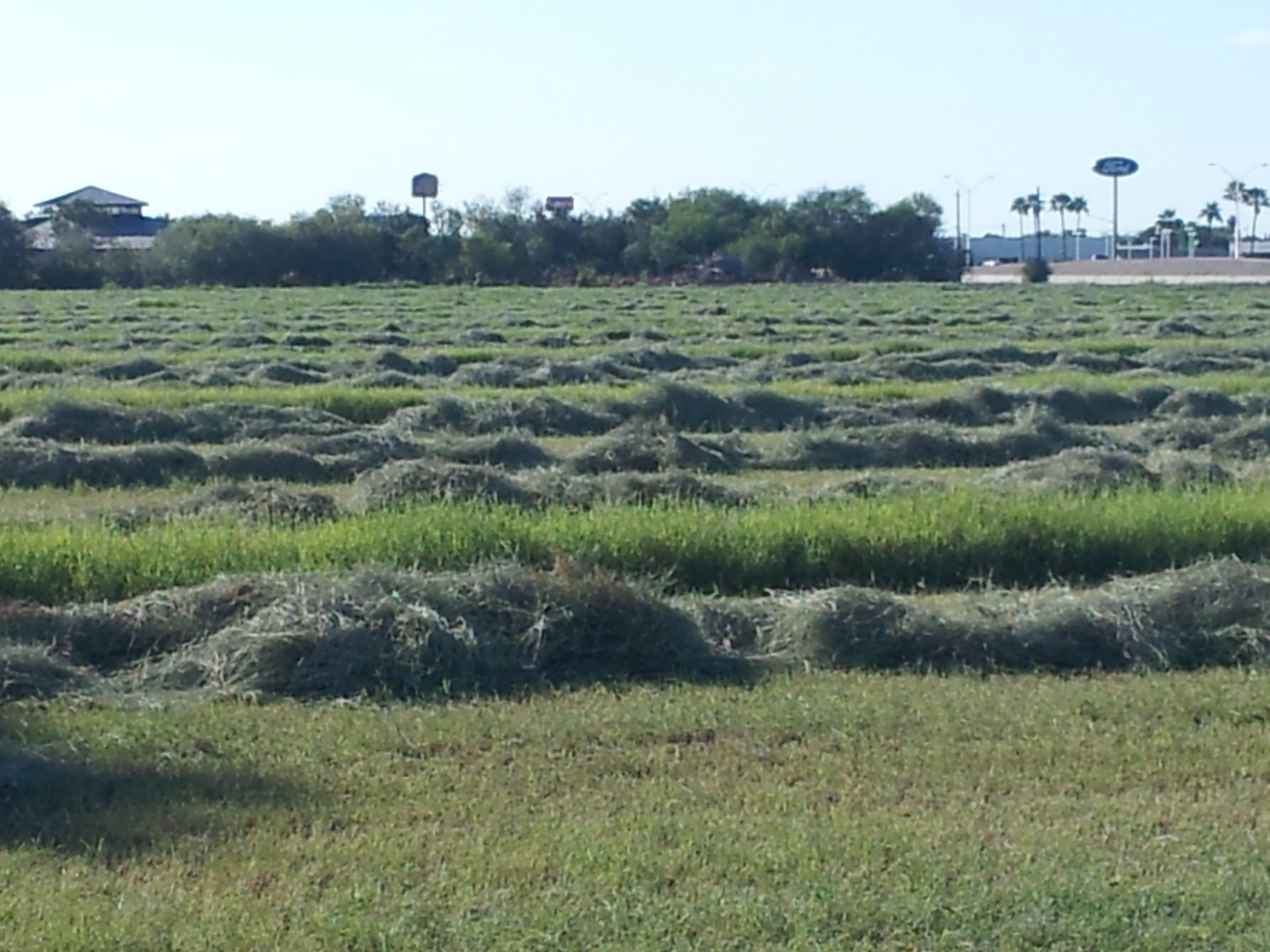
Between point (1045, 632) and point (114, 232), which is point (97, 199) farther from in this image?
point (1045, 632)

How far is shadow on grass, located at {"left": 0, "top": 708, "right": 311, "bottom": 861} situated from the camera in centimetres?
586

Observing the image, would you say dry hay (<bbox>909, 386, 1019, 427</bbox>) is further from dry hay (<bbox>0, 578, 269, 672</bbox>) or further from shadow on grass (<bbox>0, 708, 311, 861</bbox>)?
shadow on grass (<bbox>0, 708, 311, 861</bbox>)

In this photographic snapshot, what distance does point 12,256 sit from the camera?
7638cm

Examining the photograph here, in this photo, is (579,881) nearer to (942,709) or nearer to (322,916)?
(322,916)

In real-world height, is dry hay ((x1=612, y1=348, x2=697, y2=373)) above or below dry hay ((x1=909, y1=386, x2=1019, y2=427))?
above

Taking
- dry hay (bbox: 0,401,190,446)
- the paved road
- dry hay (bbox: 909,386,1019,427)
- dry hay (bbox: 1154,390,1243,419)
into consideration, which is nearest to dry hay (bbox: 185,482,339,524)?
dry hay (bbox: 0,401,190,446)

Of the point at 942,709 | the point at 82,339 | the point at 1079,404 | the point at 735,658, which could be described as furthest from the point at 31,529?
the point at 82,339

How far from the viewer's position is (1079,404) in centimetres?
2055

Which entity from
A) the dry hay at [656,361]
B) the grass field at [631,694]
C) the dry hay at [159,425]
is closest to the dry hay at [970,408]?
the grass field at [631,694]

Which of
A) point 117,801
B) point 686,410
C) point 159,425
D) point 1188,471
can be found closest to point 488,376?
point 686,410

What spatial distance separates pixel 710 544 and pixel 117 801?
483cm

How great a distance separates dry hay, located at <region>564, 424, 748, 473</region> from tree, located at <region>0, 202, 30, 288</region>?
2610 inches

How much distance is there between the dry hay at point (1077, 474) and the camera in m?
13.4

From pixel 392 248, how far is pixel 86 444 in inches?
2843
